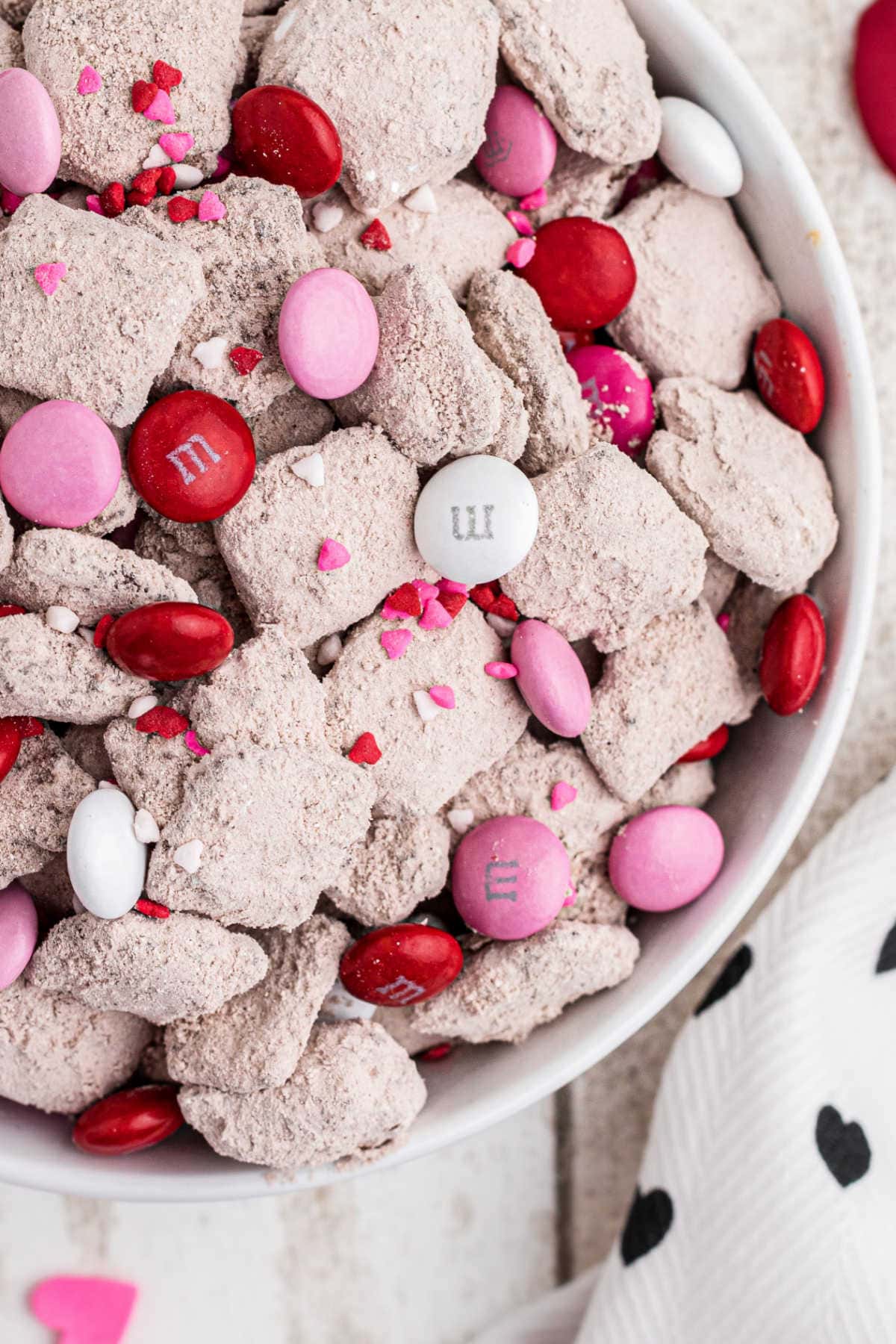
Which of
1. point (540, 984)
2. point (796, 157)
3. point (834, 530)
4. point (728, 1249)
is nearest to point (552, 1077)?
point (540, 984)

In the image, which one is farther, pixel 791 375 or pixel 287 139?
pixel 791 375

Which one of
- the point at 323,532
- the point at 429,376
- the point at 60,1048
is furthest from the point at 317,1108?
the point at 429,376

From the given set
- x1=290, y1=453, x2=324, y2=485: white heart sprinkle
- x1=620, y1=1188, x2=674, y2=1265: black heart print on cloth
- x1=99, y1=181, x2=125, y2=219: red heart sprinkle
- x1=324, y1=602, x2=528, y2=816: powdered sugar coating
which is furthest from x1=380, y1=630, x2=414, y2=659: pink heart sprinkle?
x1=620, y1=1188, x2=674, y2=1265: black heart print on cloth

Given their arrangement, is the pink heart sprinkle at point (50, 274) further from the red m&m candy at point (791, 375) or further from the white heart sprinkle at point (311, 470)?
the red m&m candy at point (791, 375)

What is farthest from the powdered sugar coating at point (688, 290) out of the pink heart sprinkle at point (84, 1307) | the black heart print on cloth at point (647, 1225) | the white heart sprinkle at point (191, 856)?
the pink heart sprinkle at point (84, 1307)

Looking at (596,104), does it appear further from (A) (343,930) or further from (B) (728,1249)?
(B) (728,1249)

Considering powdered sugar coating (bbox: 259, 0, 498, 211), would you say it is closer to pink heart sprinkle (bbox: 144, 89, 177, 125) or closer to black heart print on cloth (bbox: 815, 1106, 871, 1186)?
pink heart sprinkle (bbox: 144, 89, 177, 125)

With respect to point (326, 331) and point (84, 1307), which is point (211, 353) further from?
point (84, 1307)
